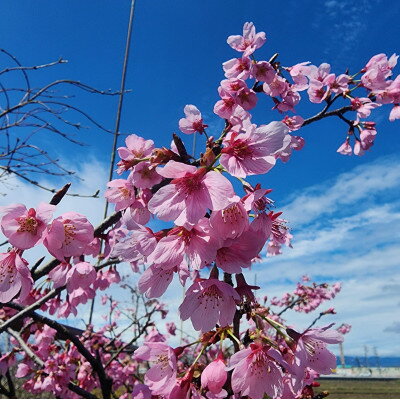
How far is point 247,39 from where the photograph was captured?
1796mm

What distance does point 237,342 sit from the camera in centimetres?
93

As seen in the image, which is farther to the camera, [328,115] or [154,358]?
[328,115]

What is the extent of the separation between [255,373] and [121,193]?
0.64 meters

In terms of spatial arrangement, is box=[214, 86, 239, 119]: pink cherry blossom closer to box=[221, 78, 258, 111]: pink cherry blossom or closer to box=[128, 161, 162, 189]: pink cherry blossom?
box=[221, 78, 258, 111]: pink cherry blossom

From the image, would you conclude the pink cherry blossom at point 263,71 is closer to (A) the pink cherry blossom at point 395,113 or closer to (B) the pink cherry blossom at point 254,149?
(B) the pink cherry blossom at point 254,149

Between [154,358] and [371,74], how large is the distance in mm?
1993

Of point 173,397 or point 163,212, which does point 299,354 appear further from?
point 163,212

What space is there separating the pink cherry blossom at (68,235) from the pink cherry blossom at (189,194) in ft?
0.82

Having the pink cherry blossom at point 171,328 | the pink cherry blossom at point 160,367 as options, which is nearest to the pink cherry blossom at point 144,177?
the pink cherry blossom at point 160,367

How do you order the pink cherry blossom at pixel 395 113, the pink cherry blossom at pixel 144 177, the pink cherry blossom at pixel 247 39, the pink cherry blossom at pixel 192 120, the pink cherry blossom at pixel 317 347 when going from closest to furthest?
the pink cherry blossom at pixel 317 347 < the pink cherry blossom at pixel 144 177 < the pink cherry blossom at pixel 192 120 < the pink cherry blossom at pixel 247 39 < the pink cherry blossom at pixel 395 113

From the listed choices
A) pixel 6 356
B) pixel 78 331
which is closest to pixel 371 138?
pixel 6 356

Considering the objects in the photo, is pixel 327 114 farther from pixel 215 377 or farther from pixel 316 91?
pixel 215 377

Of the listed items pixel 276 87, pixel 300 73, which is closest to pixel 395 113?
pixel 300 73

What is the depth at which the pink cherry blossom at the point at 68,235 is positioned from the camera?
2.89 feet
